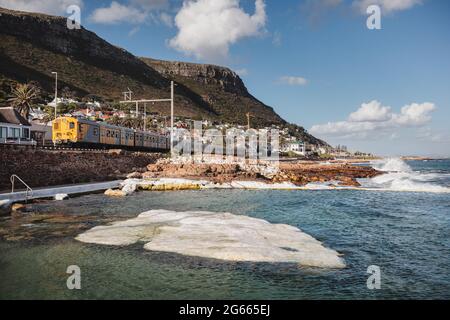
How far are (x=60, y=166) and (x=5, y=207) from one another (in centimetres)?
1267

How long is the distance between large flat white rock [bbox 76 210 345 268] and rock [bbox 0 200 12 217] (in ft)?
22.6

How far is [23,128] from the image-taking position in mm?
38812

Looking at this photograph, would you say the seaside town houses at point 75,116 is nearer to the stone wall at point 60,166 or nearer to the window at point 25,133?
the window at point 25,133

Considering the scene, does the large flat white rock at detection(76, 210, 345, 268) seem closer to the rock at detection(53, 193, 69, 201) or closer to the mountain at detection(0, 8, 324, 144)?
the rock at detection(53, 193, 69, 201)

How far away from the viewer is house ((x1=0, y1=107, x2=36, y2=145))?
117ft

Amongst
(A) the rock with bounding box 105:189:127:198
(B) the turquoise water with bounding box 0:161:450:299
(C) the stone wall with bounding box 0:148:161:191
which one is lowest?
(B) the turquoise water with bounding box 0:161:450:299

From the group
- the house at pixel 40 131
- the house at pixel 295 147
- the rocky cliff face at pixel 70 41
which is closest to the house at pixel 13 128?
the house at pixel 40 131

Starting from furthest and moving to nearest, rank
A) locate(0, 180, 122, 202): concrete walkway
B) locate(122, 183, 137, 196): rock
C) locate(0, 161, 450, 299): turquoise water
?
locate(122, 183, 137, 196): rock
locate(0, 180, 122, 202): concrete walkway
locate(0, 161, 450, 299): turquoise water

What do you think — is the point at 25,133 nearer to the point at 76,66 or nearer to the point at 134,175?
the point at 134,175

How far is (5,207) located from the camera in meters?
19.5

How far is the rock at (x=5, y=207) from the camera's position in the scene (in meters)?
19.0

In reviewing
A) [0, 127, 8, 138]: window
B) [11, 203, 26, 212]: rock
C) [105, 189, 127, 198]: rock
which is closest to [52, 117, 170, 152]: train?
[0, 127, 8, 138]: window

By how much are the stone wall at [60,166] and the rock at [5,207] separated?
659 cm
